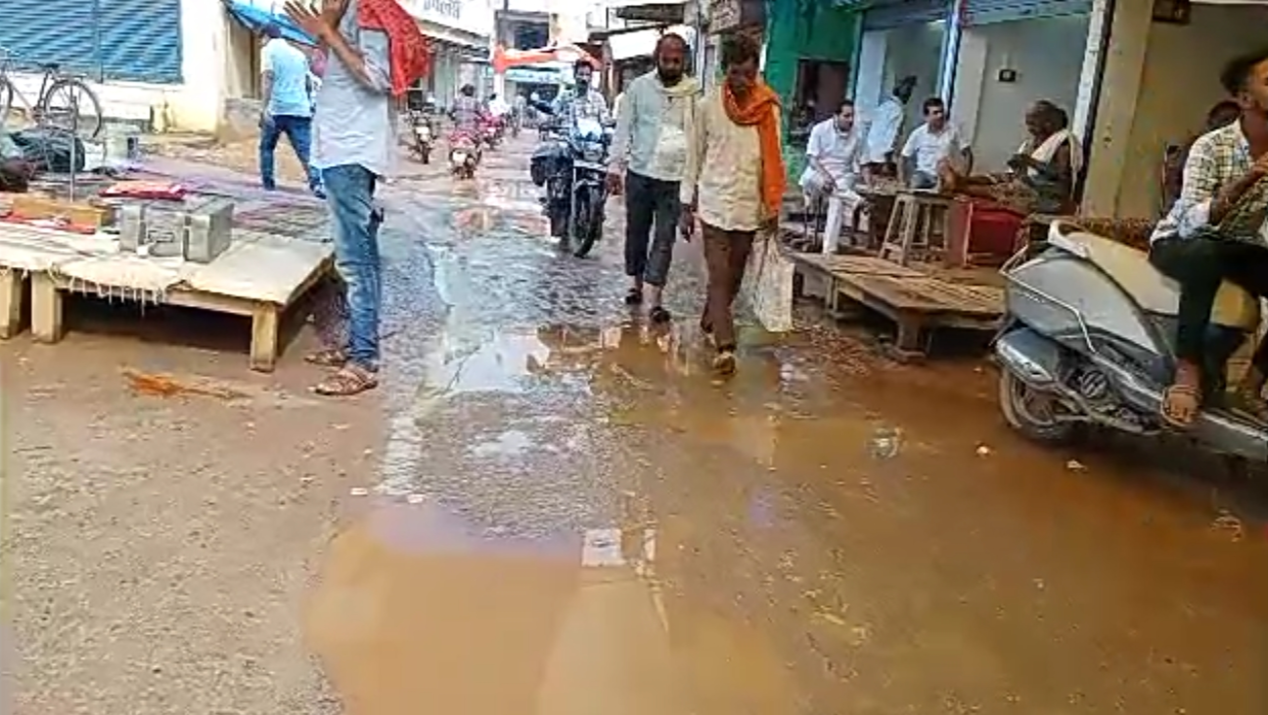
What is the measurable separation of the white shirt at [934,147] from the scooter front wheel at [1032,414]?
4860mm

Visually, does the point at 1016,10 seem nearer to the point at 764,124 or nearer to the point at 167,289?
the point at 764,124

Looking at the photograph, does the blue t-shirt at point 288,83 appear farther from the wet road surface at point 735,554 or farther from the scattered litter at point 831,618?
the scattered litter at point 831,618

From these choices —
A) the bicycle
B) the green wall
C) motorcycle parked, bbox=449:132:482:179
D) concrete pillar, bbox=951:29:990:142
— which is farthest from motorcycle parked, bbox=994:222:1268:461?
motorcycle parked, bbox=449:132:482:179

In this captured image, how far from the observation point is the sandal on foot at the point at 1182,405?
4.36 m

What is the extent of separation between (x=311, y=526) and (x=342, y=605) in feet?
1.75

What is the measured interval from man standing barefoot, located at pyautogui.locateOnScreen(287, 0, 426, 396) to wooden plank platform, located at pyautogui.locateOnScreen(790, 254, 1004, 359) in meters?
3.02

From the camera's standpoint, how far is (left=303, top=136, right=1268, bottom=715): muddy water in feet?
9.71

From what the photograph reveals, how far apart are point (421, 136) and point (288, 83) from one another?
352 inches

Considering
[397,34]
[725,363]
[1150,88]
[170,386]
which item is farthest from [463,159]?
[170,386]

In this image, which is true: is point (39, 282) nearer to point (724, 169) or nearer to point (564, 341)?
point (564, 341)

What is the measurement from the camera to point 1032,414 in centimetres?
529

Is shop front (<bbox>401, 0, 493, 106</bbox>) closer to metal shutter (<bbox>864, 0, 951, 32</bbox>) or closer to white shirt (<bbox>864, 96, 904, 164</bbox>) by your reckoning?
metal shutter (<bbox>864, 0, 951, 32</bbox>)

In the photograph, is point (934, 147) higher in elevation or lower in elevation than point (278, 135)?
higher

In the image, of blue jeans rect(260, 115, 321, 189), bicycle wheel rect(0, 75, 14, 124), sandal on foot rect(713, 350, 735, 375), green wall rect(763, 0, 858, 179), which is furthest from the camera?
green wall rect(763, 0, 858, 179)
